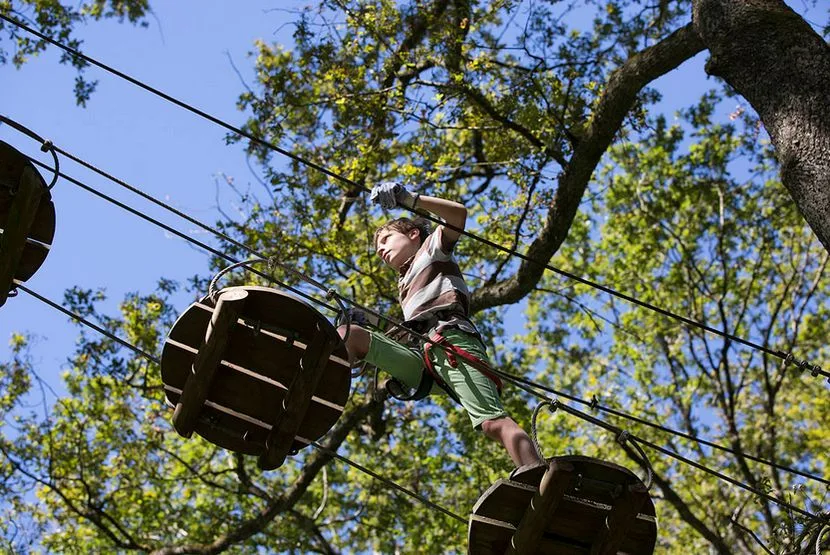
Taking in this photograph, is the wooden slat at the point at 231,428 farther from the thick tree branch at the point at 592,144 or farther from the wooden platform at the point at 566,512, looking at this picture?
the thick tree branch at the point at 592,144

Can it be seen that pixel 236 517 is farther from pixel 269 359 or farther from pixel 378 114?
pixel 269 359

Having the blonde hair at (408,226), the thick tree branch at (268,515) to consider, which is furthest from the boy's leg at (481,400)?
the thick tree branch at (268,515)

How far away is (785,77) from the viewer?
4.45m

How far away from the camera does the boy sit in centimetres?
428

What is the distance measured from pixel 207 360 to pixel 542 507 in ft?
4.93

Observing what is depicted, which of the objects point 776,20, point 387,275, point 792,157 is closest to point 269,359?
point 792,157

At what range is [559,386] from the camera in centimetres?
1452

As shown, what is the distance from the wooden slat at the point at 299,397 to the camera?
4.02m

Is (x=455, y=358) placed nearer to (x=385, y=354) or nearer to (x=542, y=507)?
(x=385, y=354)

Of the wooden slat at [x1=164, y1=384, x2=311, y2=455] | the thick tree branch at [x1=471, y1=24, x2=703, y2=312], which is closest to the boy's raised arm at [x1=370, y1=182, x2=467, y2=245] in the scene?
the wooden slat at [x1=164, y1=384, x2=311, y2=455]

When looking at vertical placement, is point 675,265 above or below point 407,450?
above

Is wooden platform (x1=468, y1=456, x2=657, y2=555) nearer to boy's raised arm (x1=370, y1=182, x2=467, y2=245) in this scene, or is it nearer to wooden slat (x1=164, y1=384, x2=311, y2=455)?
wooden slat (x1=164, y1=384, x2=311, y2=455)

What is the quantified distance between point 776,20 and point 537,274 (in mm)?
3190

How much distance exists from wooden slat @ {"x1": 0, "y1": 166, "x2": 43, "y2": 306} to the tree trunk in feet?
10.5
